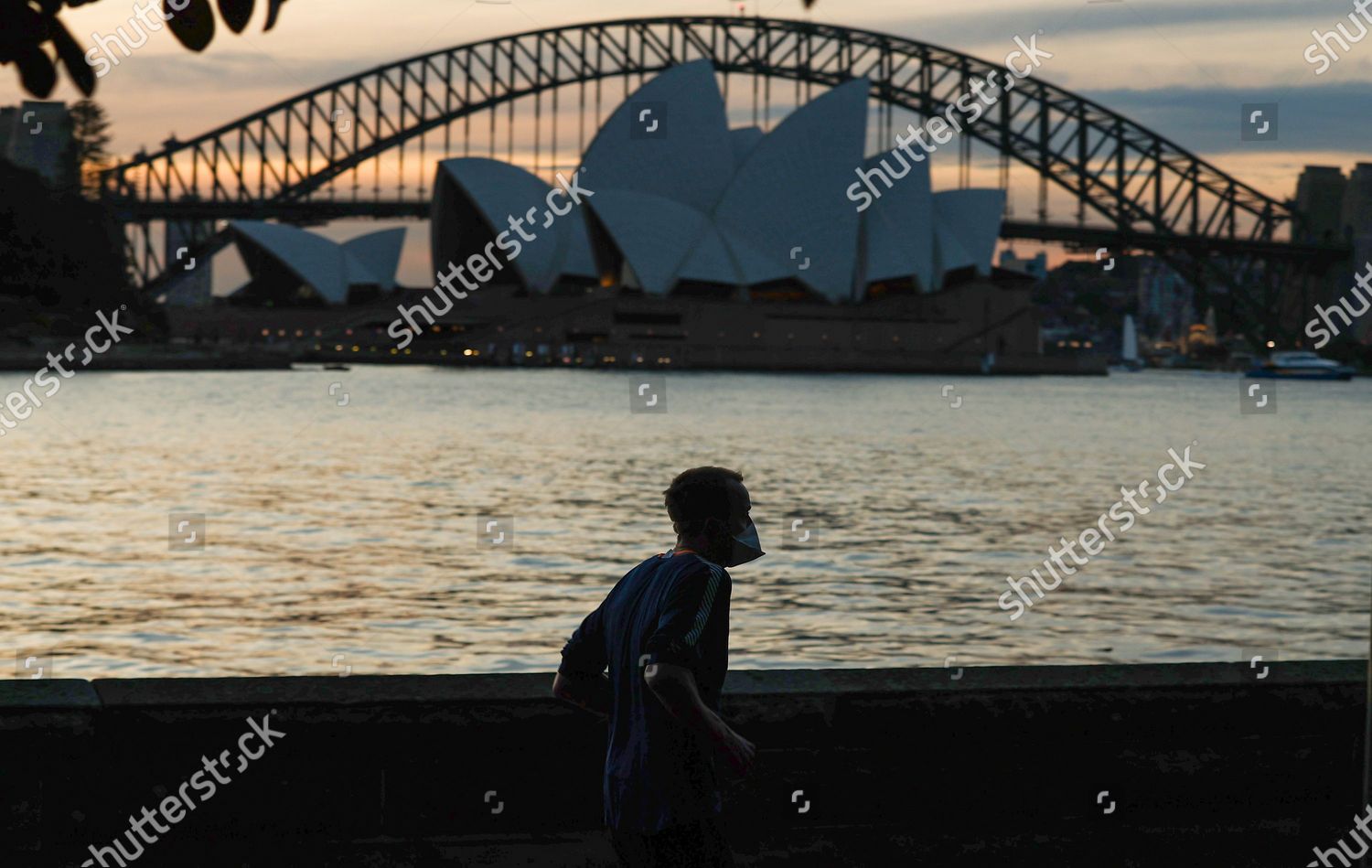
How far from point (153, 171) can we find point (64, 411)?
75738mm

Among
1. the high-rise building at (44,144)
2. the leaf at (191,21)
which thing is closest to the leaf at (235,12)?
the leaf at (191,21)

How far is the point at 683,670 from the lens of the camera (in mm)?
3785

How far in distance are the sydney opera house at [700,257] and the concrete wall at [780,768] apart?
9194cm

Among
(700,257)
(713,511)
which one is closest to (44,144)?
(700,257)

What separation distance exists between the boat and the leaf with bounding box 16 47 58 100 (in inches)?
5003

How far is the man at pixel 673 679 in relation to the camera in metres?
3.80

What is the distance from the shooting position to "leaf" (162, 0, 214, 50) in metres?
2.94

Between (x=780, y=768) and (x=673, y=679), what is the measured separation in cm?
209

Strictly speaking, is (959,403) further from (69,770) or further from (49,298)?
(69,770)

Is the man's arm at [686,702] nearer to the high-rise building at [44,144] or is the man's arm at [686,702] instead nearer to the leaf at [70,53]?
the leaf at [70,53]

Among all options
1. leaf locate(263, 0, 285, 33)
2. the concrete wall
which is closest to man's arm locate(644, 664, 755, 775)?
leaf locate(263, 0, 285, 33)

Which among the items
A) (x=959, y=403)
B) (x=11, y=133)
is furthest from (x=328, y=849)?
(x=11, y=133)

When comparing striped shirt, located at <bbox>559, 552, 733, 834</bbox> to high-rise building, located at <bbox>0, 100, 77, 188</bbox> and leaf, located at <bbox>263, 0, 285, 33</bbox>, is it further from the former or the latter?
high-rise building, located at <bbox>0, 100, 77, 188</bbox>

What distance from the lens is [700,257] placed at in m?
106
